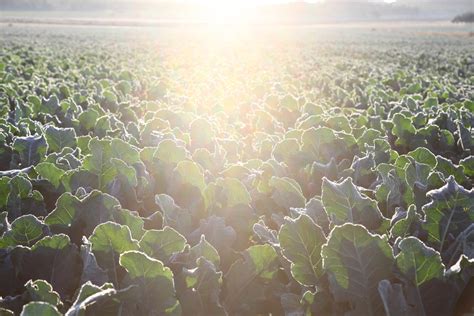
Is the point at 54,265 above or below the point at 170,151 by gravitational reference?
below

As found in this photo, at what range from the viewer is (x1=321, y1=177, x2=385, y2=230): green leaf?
77.4 inches

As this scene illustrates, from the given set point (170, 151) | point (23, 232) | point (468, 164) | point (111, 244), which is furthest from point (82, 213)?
point (468, 164)

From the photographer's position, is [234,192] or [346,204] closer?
[346,204]

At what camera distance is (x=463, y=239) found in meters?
1.83

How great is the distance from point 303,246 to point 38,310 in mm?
863

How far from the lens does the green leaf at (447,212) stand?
Result: 185cm

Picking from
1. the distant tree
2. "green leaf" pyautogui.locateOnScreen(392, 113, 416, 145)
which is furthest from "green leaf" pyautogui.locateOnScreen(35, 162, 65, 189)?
the distant tree

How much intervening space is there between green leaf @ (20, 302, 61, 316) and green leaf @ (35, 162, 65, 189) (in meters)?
1.16

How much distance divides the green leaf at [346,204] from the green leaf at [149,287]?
0.72 metres

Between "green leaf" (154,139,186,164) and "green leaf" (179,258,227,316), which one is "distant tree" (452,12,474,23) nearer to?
"green leaf" (154,139,186,164)

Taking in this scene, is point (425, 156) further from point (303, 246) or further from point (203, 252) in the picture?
point (203, 252)

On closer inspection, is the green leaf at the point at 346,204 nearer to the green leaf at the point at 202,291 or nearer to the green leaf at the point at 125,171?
the green leaf at the point at 202,291

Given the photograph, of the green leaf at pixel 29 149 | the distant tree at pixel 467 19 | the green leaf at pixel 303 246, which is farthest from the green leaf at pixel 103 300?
the distant tree at pixel 467 19

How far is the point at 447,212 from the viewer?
189cm
